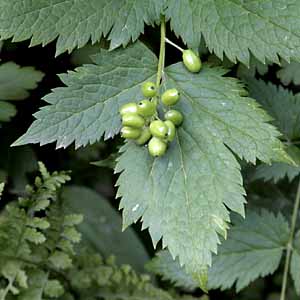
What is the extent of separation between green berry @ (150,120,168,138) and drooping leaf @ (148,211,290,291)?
587 mm

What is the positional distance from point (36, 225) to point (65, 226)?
Result: 119 mm

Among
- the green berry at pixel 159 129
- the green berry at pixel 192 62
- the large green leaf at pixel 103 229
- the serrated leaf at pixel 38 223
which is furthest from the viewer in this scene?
the large green leaf at pixel 103 229

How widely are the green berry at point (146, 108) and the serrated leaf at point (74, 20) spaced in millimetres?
202

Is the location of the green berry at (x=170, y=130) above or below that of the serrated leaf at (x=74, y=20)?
below

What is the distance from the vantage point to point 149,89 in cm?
143

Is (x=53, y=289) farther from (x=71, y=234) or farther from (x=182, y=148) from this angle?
(x=182, y=148)

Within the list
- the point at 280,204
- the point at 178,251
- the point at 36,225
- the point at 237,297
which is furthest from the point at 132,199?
the point at 237,297

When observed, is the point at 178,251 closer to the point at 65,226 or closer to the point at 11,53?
the point at 65,226

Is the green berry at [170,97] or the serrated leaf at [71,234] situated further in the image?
the serrated leaf at [71,234]

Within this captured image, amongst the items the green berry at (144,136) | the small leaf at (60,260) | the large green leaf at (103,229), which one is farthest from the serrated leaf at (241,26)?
the large green leaf at (103,229)

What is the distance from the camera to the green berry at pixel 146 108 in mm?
1369

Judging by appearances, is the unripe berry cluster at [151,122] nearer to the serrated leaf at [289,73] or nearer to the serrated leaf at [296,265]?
the serrated leaf at [289,73]

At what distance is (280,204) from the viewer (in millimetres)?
2203

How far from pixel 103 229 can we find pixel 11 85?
662mm
